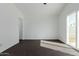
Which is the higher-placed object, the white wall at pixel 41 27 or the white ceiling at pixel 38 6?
the white ceiling at pixel 38 6

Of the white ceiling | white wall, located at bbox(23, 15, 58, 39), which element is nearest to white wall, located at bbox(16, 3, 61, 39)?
white wall, located at bbox(23, 15, 58, 39)

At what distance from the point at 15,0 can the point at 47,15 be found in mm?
7298

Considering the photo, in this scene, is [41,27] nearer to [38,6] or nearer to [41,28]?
[41,28]

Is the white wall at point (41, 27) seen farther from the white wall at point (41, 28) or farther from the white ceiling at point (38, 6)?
the white ceiling at point (38, 6)

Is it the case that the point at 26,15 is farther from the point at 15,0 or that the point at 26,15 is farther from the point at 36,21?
the point at 15,0

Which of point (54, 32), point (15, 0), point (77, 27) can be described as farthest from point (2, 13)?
point (54, 32)

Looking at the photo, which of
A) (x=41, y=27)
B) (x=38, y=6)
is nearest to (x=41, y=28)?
(x=41, y=27)

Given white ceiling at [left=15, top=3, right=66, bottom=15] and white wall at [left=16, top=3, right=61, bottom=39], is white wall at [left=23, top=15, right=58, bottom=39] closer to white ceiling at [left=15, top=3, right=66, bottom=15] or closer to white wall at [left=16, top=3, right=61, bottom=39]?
white wall at [left=16, top=3, right=61, bottom=39]

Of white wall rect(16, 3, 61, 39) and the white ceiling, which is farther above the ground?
the white ceiling

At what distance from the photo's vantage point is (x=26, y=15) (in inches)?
356

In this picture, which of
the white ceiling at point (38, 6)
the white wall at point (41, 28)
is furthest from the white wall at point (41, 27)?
the white ceiling at point (38, 6)

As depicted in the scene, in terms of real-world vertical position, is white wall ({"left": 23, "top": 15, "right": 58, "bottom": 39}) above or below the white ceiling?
below

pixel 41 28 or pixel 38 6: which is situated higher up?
pixel 38 6

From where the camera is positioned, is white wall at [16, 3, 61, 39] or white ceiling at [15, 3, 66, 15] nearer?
white ceiling at [15, 3, 66, 15]
